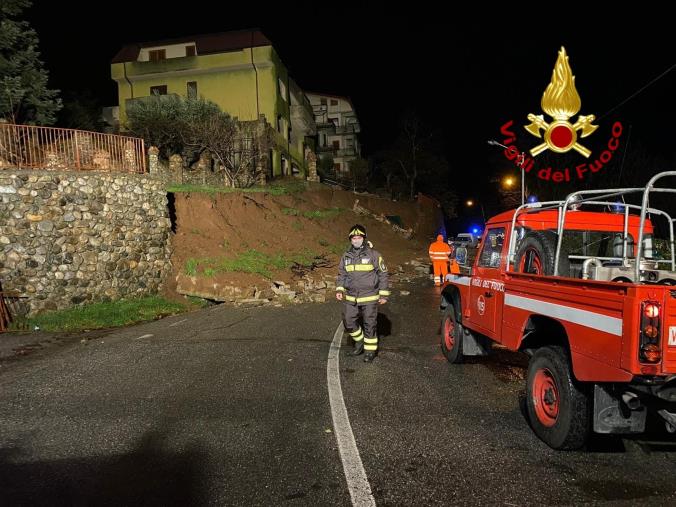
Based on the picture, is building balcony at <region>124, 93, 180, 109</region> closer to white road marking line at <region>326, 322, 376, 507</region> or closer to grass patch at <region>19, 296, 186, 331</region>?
grass patch at <region>19, 296, 186, 331</region>

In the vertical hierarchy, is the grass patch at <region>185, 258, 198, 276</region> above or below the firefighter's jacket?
below

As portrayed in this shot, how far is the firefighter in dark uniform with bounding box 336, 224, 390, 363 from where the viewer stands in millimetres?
6059

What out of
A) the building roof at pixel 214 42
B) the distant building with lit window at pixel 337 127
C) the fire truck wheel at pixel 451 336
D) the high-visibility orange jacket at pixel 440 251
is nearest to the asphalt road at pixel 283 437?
the fire truck wheel at pixel 451 336

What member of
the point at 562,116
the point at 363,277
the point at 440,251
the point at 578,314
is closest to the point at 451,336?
the point at 363,277

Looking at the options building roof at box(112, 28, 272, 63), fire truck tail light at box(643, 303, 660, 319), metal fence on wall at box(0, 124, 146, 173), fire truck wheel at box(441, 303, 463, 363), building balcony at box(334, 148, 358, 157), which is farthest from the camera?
building balcony at box(334, 148, 358, 157)

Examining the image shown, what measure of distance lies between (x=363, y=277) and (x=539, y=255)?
260 cm

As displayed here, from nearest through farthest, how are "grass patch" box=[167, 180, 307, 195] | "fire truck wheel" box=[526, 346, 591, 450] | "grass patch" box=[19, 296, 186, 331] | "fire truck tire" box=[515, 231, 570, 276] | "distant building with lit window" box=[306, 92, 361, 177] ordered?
1. "fire truck wheel" box=[526, 346, 591, 450]
2. "fire truck tire" box=[515, 231, 570, 276]
3. "grass patch" box=[19, 296, 186, 331]
4. "grass patch" box=[167, 180, 307, 195]
5. "distant building with lit window" box=[306, 92, 361, 177]

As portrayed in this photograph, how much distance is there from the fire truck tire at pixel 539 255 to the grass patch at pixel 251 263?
33.4 feet

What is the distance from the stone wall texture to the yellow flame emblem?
12.5 meters

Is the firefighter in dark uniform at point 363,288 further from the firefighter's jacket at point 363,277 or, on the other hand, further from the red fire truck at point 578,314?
the red fire truck at point 578,314

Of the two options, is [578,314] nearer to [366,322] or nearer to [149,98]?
[366,322]

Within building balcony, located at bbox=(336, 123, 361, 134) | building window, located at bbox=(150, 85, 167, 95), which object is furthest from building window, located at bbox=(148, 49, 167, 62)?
building balcony, located at bbox=(336, 123, 361, 134)

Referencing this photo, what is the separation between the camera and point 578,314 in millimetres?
3205

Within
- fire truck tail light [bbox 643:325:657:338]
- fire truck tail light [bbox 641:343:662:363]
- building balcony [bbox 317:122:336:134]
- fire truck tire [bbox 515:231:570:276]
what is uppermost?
building balcony [bbox 317:122:336:134]
